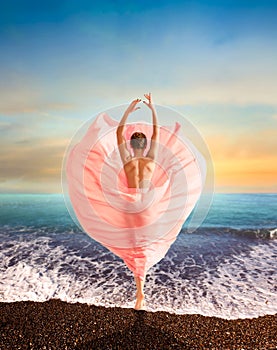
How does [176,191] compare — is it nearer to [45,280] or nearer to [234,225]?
[45,280]

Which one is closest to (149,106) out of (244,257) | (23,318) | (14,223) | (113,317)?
(113,317)

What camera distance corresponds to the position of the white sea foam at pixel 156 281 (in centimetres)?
623

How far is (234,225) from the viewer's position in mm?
14953

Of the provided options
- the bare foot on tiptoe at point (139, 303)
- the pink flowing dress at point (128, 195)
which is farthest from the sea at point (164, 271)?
the pink flowing dress at point (128, 195)

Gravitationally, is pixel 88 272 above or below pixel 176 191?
below

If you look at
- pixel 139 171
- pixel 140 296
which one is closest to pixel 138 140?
pixel 139 171

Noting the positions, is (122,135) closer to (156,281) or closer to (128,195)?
(128,195)

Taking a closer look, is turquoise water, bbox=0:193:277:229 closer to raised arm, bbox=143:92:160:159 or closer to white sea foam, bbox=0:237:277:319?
white sea foam, bbox=0:237:277:319

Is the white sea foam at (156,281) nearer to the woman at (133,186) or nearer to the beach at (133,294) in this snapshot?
the beach at (133,294)

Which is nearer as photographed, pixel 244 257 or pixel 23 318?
pixel 23 318

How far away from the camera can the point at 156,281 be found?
24.9ft

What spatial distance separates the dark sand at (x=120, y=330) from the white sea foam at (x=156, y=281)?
784 mm

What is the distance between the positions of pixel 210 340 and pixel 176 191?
5.80 feet

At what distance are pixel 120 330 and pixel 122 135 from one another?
7.84 feet
